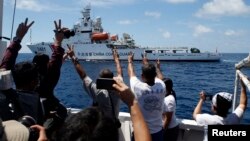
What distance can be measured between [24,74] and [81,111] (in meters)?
1.16

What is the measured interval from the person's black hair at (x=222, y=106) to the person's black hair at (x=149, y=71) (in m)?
0.72

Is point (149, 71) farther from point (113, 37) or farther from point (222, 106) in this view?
point (113, 37)

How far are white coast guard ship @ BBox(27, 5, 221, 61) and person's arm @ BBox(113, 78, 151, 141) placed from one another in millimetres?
64192

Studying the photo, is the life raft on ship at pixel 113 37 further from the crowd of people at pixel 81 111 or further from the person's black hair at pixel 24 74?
the person's black hair at pixel 24 74

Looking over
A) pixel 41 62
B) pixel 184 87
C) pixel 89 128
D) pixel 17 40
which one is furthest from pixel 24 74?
pixel 184 87

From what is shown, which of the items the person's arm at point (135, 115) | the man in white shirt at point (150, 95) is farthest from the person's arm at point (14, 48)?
the person's arm at point (135, 115)

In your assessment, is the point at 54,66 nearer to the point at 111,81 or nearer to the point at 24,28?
the point at 24,28

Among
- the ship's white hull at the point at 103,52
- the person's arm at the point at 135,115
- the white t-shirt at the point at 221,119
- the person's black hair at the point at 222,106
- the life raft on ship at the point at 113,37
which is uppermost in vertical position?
the life raft on ship at the point at 113,37

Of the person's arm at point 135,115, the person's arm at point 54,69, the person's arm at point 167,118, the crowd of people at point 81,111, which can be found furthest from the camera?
the person's arm at point 167,118

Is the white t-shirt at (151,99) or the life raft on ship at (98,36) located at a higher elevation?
the life raft on ship at (98,36)

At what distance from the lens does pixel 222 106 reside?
3.22 meters

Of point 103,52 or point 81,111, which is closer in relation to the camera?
point 81,111

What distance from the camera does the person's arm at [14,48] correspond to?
308cm

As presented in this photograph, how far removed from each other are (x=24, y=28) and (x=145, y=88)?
1.39m
